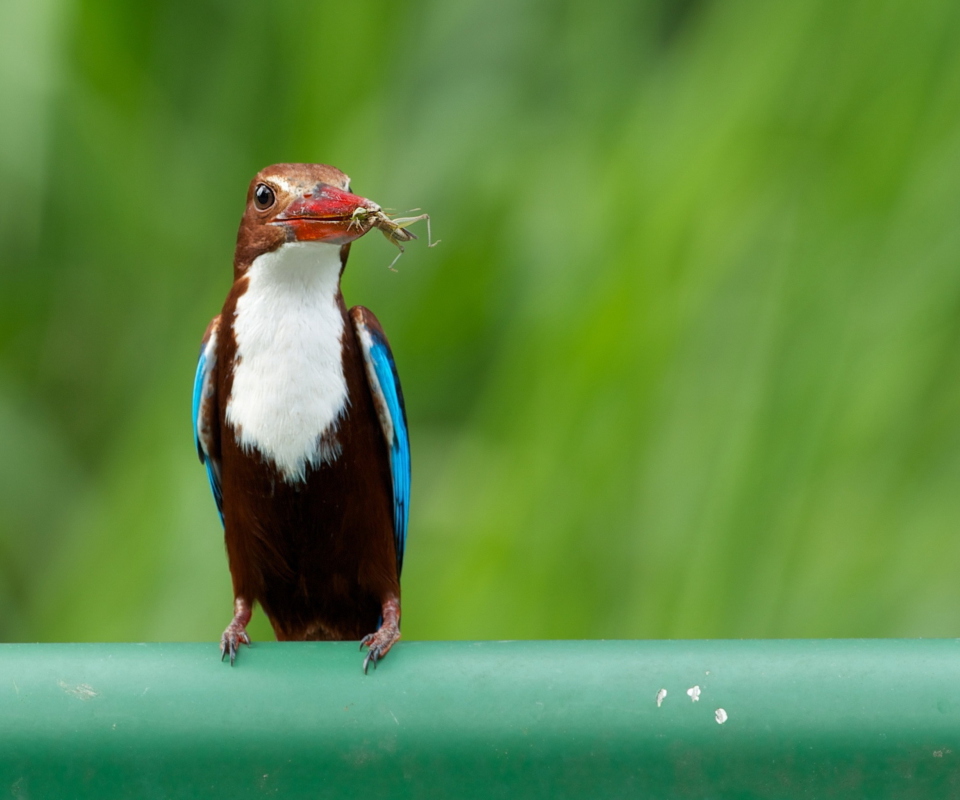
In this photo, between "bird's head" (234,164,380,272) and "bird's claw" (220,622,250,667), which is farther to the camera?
"bird's head" (234,164,380,272)

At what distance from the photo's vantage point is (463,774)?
5.69 feet

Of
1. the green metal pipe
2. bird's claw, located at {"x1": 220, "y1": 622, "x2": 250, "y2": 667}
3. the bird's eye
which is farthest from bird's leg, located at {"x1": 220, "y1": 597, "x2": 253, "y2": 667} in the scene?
the bird's eye

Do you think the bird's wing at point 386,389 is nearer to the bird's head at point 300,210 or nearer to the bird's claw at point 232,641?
the bird's head at point 300,210

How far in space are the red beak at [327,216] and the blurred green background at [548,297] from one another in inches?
28.8

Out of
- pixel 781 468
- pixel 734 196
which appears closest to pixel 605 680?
pixel 781 468

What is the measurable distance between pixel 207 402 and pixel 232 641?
817mm

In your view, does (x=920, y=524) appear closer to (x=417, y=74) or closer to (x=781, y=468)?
(x=781, y=468)

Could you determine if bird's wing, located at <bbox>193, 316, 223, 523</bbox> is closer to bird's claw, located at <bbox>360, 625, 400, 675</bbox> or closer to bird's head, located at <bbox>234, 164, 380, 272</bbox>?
bird's head, located at <bbox>234, 164, 380, 272</bbox>

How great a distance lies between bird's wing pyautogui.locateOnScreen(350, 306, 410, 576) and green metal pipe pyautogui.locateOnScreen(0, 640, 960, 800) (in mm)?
1062

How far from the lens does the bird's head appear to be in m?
2.50

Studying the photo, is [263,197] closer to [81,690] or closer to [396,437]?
[396,437]

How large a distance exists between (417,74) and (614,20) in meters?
0.55

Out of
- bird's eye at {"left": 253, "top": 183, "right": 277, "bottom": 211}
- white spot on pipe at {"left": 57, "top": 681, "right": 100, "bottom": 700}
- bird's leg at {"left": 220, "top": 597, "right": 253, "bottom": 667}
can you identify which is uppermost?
bird's eye at {"left": 253, "top": 183, "right": 277, "bottom": 211}

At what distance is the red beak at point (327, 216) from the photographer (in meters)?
2.47
